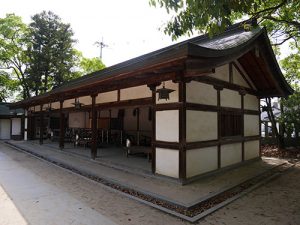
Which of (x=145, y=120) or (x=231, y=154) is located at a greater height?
(x=145, y=120)

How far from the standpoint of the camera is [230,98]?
7637mm

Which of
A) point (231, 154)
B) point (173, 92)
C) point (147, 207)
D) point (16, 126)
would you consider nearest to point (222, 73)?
point (173, 92)

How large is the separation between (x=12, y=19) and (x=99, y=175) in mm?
22442

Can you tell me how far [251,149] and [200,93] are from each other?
13.6 feet

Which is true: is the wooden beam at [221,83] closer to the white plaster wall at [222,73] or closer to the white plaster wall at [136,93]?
the white plaster wall at [222,73]

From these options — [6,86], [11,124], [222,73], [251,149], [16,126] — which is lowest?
[251,149]

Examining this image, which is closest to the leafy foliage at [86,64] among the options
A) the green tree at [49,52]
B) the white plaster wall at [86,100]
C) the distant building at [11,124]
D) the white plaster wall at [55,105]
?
the green tree at [49,52]

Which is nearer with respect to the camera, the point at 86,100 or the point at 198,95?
the point at 198,95

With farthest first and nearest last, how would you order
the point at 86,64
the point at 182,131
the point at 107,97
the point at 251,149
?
the point at 86,64 → the point at 251,149 → the point at 107,97 → the point at 182,131

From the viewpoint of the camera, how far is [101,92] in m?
8.64

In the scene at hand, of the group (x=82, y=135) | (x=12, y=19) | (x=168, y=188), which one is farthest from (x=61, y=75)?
(x=168, y=188)

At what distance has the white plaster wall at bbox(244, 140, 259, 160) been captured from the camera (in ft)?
27.8

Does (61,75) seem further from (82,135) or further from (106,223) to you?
(106,223)

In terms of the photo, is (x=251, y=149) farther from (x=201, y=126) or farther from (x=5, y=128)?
(x=5, y=128)
